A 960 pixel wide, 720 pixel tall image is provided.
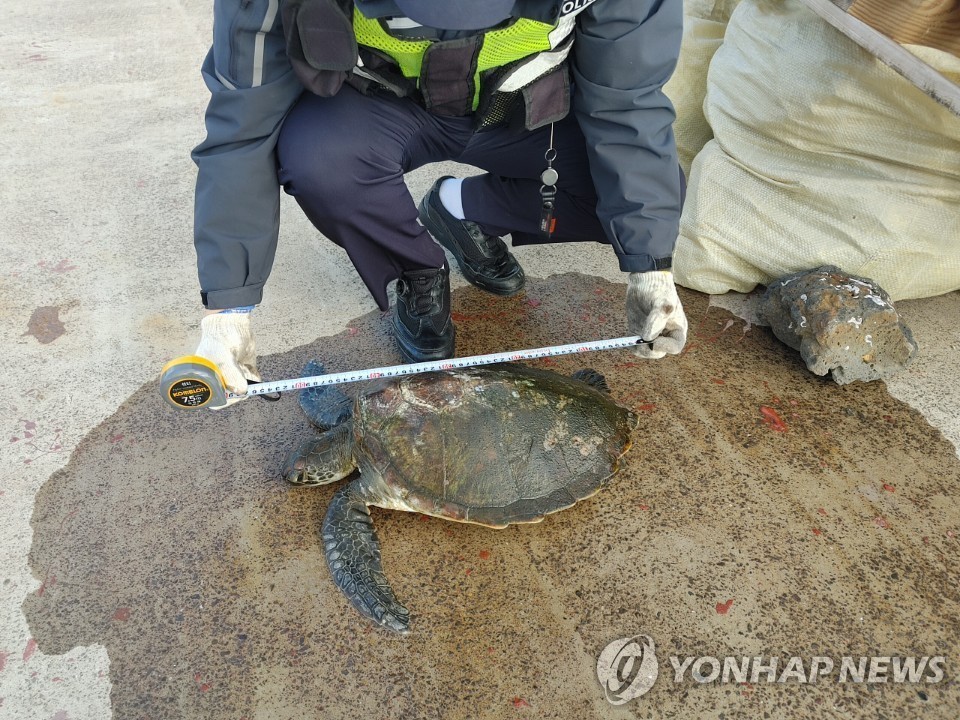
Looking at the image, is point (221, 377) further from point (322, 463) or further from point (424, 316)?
point (424, 316)

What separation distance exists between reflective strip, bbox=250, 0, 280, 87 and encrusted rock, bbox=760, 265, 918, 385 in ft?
5.56

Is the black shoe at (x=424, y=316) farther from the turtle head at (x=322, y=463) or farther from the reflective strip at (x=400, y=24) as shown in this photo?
the reflective strip at (x=400, y=24)

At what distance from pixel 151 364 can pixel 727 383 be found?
187cm

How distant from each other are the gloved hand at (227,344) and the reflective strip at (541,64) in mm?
890

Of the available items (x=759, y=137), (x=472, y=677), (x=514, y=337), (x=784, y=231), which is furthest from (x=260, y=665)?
(x=759, y=137)

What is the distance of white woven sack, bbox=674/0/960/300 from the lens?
2129 mm

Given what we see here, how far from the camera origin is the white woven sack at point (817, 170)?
2.13m

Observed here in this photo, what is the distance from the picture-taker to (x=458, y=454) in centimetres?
168

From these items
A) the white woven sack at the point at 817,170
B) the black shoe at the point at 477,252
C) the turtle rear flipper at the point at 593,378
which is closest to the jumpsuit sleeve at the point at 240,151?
the black shoe at the point at 477,252

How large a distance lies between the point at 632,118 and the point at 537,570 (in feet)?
3.75

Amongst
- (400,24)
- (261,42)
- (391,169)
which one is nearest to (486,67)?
(400,24)

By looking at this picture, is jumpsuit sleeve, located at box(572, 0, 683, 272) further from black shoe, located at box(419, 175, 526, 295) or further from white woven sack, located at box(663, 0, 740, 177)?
white woven sack, located at box(663, 0, 740, 177)

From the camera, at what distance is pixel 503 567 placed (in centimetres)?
164

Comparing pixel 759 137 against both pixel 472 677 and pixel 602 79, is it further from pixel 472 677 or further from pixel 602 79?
pixel 472 677
